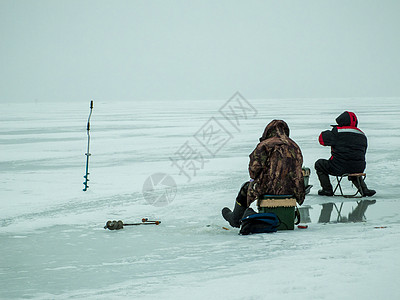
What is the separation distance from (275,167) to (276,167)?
1 cm

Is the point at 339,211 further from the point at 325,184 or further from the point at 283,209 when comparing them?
the point at 283,209

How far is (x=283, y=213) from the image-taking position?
6129 millimetres

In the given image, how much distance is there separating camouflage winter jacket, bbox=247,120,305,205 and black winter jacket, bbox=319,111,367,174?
2.74 metres

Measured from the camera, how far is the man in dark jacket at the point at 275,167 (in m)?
5.84

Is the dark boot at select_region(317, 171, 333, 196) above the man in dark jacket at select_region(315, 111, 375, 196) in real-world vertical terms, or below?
below

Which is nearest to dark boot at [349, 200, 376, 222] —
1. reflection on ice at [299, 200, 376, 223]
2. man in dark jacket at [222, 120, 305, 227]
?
reflection on ice at [299, 200, 376, 223]

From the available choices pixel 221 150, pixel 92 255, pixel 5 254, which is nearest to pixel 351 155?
pixel 92 255

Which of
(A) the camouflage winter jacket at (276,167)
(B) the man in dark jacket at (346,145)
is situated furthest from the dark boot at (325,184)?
Result: (A) the camouflage winter jacket at (276,167)

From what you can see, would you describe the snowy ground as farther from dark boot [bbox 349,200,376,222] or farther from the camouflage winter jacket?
the camouflage winter jacket

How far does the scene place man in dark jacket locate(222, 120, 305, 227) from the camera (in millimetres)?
5844

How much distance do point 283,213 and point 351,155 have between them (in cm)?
290

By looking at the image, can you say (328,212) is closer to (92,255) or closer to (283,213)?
(283,213)

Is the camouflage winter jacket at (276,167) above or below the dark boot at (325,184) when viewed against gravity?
above

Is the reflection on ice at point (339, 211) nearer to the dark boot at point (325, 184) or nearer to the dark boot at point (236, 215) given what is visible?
the dark boot at point (325, 184)
